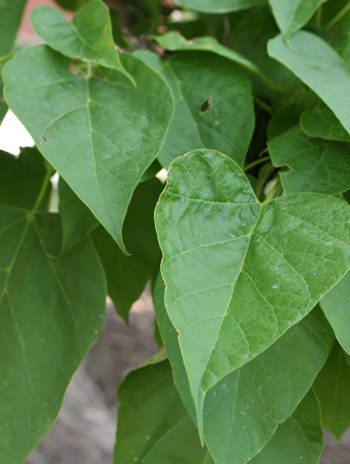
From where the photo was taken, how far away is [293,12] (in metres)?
0.36

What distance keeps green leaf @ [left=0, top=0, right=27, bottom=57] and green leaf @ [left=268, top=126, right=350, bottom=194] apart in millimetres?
305

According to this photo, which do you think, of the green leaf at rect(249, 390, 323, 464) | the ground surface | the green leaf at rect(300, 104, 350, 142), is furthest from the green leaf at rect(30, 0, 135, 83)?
the ground surface

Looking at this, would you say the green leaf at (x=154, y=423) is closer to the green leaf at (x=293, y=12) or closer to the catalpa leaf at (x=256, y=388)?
the catalpa leaf at (x=256, y=388)

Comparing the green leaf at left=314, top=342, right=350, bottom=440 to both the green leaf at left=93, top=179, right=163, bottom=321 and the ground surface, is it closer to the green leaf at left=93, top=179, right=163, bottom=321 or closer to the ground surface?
the green leaf at left=93, top=179, right=163, bottom=321

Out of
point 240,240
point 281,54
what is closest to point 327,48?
point 281,54

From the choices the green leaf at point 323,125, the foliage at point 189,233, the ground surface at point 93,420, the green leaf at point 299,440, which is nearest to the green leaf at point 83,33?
the foliage at point 189,233

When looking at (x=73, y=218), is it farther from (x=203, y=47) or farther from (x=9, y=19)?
(x=9, y=19)

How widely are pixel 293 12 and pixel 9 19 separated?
0.93 feet

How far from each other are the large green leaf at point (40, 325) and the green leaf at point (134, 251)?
0.17 ft

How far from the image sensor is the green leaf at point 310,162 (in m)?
0.30

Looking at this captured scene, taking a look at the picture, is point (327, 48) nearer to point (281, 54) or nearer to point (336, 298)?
point (281, 54)

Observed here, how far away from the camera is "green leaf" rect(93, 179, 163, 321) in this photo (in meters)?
0.39

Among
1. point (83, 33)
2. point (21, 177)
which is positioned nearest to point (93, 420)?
point (21, 177)

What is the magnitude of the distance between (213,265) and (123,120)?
0.11 meters
